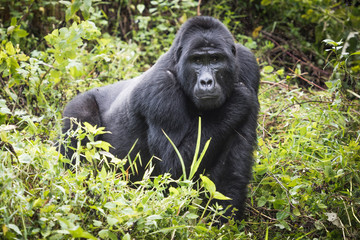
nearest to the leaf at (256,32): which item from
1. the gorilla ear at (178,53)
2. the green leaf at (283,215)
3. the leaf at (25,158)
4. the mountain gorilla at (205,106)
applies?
the mountain gorilla at (205,106)

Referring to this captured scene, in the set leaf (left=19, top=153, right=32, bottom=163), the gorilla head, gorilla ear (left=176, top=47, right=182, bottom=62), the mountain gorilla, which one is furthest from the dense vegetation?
gorilla ear (left=176, top=47, right=182, bottom=62)

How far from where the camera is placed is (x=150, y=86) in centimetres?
375

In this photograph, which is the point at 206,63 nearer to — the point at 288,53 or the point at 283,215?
the point at 283,215

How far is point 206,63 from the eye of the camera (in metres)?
3.63

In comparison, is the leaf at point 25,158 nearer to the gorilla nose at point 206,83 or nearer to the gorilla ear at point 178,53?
the gorilla nose at point 206,83

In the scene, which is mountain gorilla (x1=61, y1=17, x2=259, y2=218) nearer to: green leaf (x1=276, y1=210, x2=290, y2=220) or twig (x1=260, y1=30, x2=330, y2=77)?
green leaf (x1=276, y1=210, x2=290, y2=220)

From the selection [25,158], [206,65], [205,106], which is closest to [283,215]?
[205,106]

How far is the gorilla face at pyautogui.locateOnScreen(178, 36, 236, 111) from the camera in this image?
359 cm

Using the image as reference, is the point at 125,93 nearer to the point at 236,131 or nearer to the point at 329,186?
the point at 236,131

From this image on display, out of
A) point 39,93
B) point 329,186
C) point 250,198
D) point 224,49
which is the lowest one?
point 250,198

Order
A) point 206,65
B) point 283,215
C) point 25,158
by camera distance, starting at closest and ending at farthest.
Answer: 1. point 25,158
2. point 283,215
3. point 206,65

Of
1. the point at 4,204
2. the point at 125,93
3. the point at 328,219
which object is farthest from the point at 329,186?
the point at 4,204

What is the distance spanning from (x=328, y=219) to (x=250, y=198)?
809 millimetres

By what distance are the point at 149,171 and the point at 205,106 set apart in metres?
0.68
